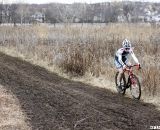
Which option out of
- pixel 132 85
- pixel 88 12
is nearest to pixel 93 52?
pixel 132 85

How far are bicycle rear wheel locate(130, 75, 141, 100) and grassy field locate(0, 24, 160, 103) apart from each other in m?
0.35

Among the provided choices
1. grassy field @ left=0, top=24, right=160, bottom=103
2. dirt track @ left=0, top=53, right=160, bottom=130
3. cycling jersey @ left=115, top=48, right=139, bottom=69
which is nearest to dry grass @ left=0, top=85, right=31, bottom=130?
dirt track @ left=0, top=53, right=160, bottom=130

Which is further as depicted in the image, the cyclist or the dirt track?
the cyclist

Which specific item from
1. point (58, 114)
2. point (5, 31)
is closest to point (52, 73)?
point (58, 114)

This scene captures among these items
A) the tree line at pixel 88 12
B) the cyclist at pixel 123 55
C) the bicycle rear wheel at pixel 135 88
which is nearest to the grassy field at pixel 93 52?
the bicycle rear wheel at pixel 135 88

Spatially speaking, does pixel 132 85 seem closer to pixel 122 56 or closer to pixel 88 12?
pixel 122 56

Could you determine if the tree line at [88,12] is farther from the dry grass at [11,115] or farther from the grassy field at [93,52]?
the dry grass at [11,115]

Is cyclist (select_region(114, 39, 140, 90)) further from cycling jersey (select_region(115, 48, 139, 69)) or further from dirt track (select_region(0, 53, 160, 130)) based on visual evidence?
dirt track (select_region(0, 53, 160, 130))

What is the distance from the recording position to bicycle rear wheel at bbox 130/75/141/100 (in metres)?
11.5

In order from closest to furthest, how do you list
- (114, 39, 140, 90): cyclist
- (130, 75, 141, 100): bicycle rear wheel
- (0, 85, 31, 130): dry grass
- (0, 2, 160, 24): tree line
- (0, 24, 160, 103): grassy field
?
(0, 85, 31, 130): dry grass, (130, 75, 141, 100): bicycle rear wheel, (114, 39, 140, 90): cyclist, (0, 24, 160, 103): grassy field, (0, 2, 160, 24): tree line

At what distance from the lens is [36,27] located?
28.6 m

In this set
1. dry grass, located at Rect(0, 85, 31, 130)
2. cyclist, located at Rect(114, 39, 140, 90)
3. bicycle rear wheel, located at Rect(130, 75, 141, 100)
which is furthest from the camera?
cyclist, located at Rect(114, 39, 140, 90)

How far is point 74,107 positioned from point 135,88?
7.33ft

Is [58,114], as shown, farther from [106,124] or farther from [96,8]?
[96,8]
